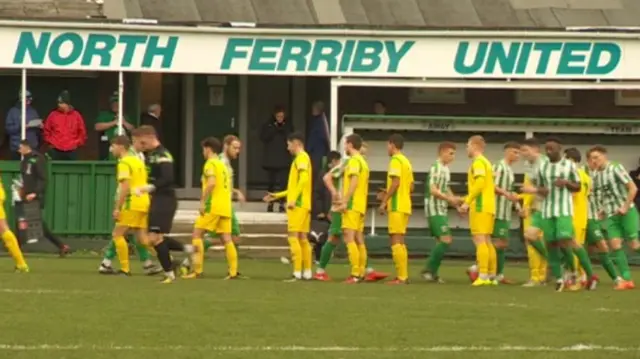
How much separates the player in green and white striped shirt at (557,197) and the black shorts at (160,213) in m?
4.25

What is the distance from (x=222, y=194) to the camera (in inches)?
918

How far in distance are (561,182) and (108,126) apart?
11215 mm

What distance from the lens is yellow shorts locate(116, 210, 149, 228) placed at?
2277 cm

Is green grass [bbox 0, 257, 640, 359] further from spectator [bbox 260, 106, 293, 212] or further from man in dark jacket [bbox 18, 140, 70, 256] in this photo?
spectator [bbox 260, 106, 293, 212]

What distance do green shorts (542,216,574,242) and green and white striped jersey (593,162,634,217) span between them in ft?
5.88

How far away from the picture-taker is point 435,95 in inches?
1326

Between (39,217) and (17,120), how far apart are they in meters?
2.87

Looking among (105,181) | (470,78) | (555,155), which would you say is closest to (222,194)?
(555,155)

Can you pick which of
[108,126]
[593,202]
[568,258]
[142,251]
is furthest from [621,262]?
[108,126]

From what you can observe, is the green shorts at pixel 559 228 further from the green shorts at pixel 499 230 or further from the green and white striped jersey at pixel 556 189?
the green shorts at pixel 499 230

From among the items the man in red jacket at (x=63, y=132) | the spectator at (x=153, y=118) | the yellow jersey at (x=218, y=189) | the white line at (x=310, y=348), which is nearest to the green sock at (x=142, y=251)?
the yellow jersey at (x=218, y=189)

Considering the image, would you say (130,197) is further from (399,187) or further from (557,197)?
(557,197)

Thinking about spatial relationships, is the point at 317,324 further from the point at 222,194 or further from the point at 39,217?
the point at 39,217

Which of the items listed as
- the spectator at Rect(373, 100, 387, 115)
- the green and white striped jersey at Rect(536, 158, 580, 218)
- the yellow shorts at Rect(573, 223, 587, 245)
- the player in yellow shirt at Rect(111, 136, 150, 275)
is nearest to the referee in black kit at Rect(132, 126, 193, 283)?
the player in yellow shirt at Rect(111, 136, 150, 275)
